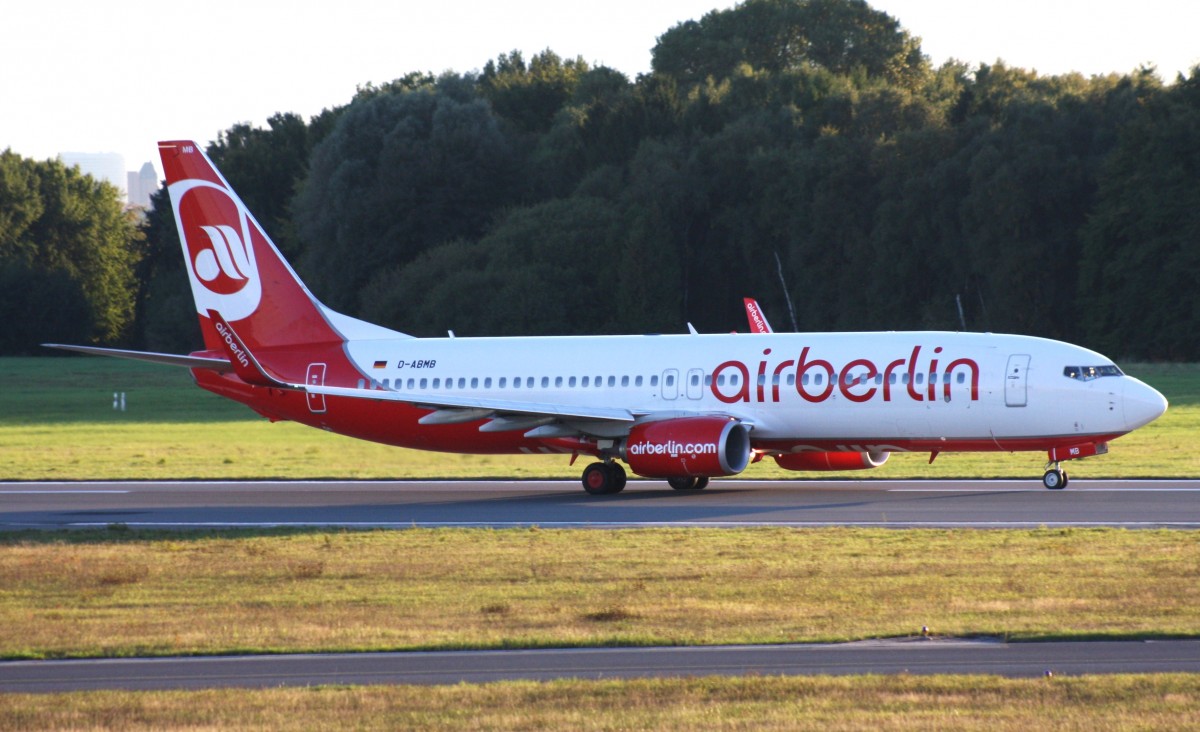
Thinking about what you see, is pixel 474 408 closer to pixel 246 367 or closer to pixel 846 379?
pixel 246 367

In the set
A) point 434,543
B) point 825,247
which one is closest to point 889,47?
point 825,247

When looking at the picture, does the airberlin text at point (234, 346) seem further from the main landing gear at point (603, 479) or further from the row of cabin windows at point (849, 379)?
the row of cabin windows at point (849, 379)

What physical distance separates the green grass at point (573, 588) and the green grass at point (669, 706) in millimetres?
2282

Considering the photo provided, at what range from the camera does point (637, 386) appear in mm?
33844

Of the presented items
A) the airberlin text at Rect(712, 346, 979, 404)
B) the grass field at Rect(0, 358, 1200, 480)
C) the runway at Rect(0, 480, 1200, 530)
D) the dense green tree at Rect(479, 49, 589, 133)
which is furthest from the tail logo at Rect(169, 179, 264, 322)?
the dense green tree at Rect(479, 49, 589, 133)

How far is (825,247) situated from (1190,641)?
218 ft

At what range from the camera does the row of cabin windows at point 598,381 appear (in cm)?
3128

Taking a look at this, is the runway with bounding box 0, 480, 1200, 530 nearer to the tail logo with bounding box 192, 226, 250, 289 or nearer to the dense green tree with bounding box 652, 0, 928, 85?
the tail logo with bounding box 192, 226, 250, 289

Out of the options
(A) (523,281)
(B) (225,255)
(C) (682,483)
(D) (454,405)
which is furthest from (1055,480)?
(A) (523,281)

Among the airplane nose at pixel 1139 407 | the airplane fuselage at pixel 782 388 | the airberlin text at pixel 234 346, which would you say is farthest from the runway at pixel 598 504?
the airberlin text at pixel 234 346

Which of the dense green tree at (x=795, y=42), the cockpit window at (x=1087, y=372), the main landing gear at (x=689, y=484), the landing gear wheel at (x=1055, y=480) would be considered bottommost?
the main landing gear at (x=689, y=484)

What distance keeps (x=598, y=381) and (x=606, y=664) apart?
20.6 m

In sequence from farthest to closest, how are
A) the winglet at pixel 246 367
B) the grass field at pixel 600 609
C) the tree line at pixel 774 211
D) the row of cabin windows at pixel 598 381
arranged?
the tree line at pixel 774 211
the winglet at pixel 246 367
the row of cabin windows at pixel 598 381
the grass field at pixel 600 609

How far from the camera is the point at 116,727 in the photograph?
38.2 feet
